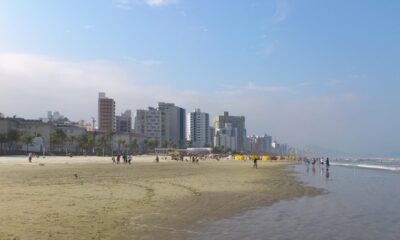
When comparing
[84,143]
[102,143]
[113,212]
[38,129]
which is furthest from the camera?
[102,143]

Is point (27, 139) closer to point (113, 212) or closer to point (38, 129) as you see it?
point (38, 129)

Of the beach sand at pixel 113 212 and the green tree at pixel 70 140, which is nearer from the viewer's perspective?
the beach sand at pixel 113 212

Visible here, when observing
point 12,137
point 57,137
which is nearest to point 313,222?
point 12,137

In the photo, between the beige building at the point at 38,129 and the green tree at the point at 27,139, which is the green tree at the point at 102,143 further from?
the green tree at the point at 27,139

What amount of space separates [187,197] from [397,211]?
903 centimetres

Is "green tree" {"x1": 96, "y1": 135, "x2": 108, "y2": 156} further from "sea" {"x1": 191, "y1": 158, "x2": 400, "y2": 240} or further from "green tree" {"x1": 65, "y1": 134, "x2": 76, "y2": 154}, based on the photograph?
"sea" {"x1": 191, "y1": 158, "x2": 400, "y2": 240}

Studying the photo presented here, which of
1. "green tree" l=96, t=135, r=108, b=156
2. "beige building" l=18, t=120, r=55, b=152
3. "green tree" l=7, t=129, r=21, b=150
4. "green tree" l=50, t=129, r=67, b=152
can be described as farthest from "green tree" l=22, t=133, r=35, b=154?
"green tree" l=96, t=135, r=108, b=156

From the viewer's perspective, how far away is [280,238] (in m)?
11.8

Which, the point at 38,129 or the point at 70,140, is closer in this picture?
the point at 38,129

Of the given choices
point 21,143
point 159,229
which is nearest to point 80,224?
point 159,229

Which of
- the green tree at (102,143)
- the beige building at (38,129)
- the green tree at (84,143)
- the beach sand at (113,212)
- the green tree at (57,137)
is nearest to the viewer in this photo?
the beach sand at (113,212)

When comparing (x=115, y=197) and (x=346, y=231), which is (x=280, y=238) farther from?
(x=115, y=197)

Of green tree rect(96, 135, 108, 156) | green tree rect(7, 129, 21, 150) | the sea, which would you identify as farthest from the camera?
green tree rect(96, 135, 108, 156)

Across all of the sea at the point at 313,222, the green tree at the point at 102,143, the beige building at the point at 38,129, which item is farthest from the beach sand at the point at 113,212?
the green tree at the point at 102,143
